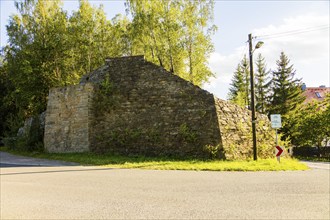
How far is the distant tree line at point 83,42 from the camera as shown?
87.0 ft

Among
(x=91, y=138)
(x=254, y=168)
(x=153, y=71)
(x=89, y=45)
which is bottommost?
(x=254, y=168)

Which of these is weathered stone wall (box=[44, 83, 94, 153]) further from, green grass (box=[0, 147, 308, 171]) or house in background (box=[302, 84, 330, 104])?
house in background (box=[302, 84, 330, 104])

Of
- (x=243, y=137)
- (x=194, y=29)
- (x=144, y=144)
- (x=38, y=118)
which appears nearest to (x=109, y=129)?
(x=144, y=144)

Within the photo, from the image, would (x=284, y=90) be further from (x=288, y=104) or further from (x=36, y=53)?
(x=36, y=53)

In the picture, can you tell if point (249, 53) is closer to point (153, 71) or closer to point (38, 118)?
point (153, 71)

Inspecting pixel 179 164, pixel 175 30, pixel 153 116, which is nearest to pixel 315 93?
pixel 175 30

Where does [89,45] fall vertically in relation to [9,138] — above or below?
above

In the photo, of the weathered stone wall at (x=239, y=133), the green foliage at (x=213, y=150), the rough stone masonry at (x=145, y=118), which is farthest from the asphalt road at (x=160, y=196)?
the rough stone masonry at (x=145, y=118)

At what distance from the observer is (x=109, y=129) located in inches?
762

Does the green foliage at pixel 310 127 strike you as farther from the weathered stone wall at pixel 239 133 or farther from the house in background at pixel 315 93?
the house in background at pixel 315 93

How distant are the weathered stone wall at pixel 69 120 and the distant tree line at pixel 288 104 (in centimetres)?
1440

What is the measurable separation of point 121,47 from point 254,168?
2110cm

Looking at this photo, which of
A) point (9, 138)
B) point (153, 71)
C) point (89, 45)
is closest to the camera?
point (153, 71)

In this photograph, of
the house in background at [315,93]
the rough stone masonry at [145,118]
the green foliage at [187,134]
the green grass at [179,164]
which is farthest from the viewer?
the house in background at [315,93]
